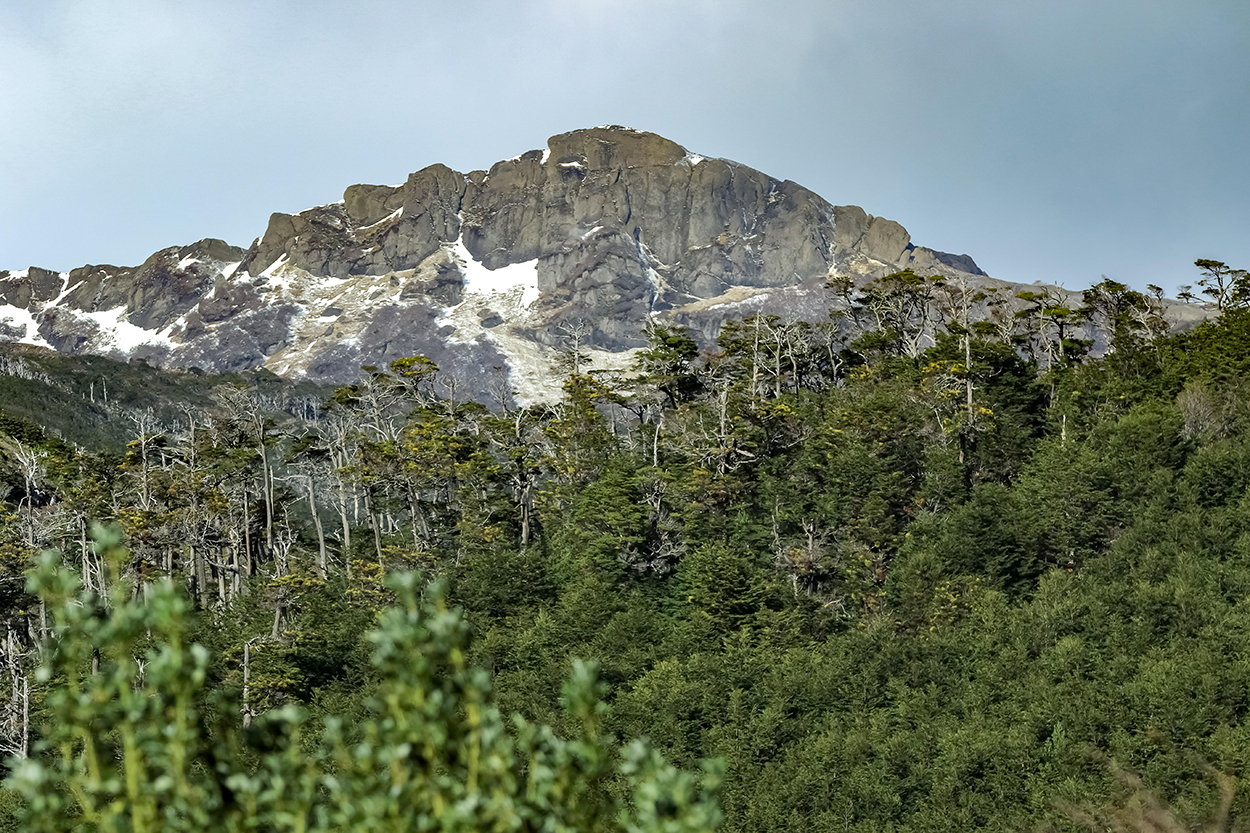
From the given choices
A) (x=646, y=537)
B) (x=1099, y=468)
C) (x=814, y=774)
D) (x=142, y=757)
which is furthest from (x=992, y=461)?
(x=142, y=757)

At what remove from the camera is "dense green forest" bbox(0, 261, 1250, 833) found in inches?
1635

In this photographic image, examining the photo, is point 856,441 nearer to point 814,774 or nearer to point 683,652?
point 683,652

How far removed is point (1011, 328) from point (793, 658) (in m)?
31.7

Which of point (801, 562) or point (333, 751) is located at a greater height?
point (333, 751)

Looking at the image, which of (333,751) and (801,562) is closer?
(333,751)

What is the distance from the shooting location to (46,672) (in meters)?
5.30

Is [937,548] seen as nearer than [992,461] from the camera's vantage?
Yes

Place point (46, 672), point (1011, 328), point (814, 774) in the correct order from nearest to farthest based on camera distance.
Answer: point (46, 672), point (814, 774), point (1011, 328)

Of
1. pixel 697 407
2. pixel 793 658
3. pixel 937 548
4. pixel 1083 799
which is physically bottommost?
pixel 1083 799

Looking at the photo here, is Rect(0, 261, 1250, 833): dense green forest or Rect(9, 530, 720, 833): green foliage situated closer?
Rect(9, 530, 720, 833): green foliage

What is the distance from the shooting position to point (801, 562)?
5541 cm

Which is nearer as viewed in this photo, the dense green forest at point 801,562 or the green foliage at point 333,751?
the green foliage at point 333,751

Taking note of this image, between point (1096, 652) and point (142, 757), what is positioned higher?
point (142, 757)

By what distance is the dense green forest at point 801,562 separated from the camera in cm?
4153
